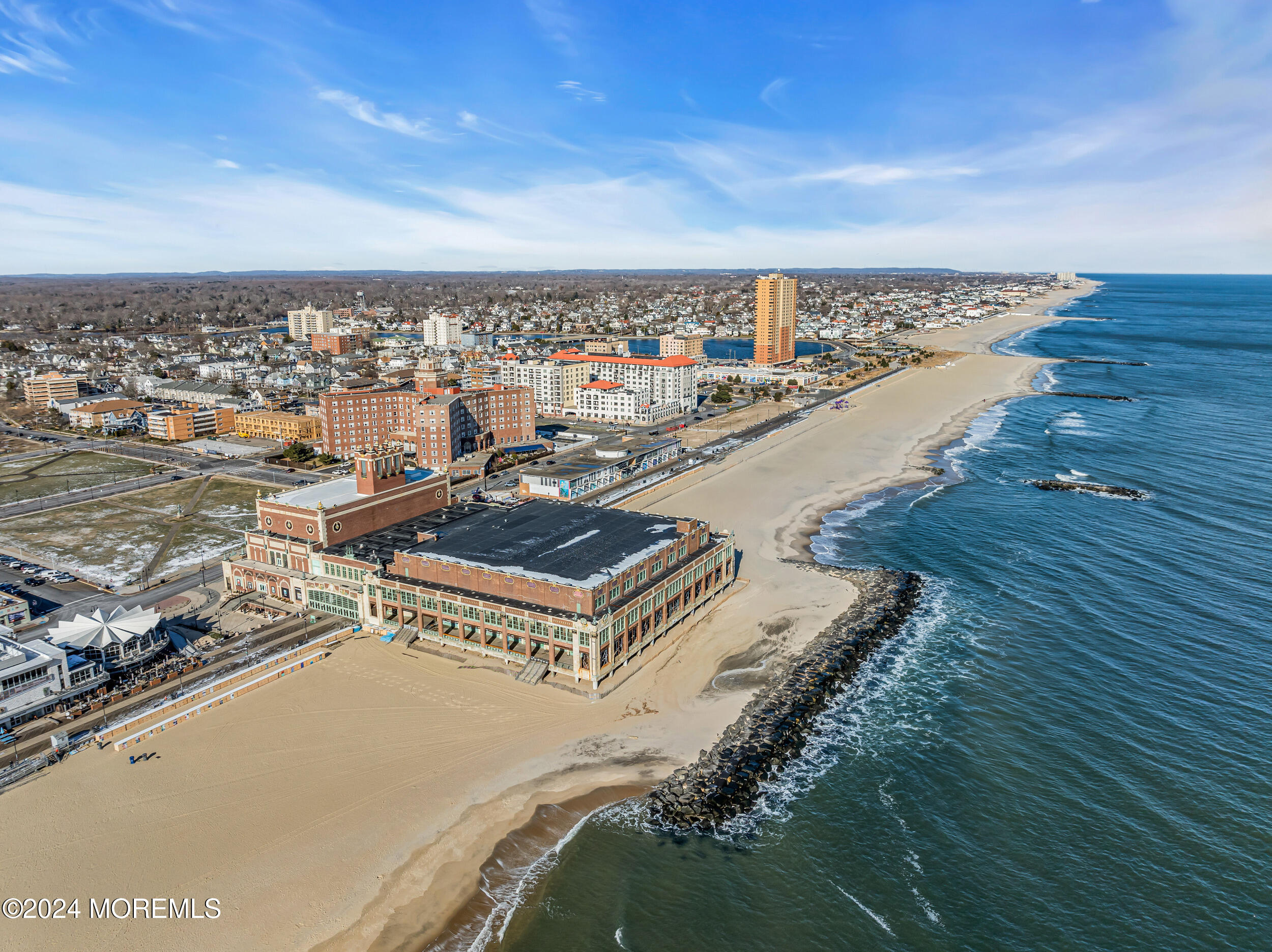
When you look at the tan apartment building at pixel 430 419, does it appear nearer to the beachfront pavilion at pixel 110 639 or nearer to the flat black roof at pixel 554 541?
the flat black roof at pixel 554 541

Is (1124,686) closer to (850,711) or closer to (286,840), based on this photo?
(850,711)

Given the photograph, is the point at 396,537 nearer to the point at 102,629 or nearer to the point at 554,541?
the point at 554,541

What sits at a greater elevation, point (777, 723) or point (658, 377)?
point (658, 377)

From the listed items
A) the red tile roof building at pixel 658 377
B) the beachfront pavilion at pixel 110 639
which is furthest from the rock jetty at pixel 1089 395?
the beachfront pavilion at pixel 110 639

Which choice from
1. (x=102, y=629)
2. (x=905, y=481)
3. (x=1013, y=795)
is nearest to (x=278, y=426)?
(x=102, y=629)

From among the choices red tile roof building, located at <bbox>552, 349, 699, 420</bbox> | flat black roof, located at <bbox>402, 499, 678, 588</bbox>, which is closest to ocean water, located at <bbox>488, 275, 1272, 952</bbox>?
flat black roof, located at <bbox>402, 499, 678, 588</bbox>

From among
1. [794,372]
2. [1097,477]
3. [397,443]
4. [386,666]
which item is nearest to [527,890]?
[386,666]
